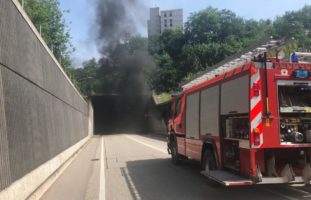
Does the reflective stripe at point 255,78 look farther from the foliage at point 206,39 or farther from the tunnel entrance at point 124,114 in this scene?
the foliage at point 206,39

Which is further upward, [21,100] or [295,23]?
[295,23]

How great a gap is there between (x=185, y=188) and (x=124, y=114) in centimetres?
6598

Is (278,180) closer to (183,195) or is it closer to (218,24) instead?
(183,195)

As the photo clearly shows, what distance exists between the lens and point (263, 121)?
8.90 metres

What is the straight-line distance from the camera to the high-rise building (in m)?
113

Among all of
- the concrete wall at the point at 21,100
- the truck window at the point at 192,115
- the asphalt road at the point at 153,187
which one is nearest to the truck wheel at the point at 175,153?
the asphalt road at the point at 153,187

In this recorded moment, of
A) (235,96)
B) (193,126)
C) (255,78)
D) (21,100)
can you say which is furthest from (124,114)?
(255,78)

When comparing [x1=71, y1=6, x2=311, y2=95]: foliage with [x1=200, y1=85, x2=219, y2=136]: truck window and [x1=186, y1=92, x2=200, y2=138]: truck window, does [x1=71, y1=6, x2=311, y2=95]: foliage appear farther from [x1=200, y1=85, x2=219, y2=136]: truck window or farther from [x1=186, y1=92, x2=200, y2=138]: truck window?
[x1=200, y1=85, x2=219, y2=136]: truck window

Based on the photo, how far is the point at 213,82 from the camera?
11.1 m

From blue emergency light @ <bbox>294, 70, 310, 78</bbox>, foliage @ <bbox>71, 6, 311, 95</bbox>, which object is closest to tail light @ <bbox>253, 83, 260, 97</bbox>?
blue emergency light @ <bbox>294, 70, 310, 78</bbox>

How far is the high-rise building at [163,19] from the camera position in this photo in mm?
112938

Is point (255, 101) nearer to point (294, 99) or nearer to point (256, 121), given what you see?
point (256, 121)

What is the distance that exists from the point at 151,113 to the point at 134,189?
60.6 m

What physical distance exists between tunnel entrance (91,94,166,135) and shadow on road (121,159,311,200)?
5239 centimetres
